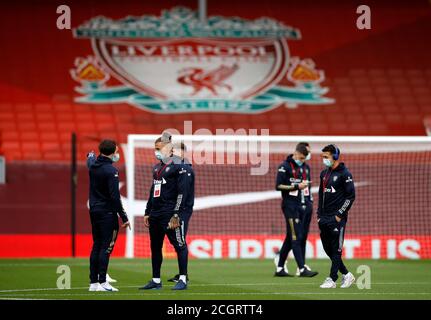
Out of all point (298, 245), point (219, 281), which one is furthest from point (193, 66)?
point (219, 281)

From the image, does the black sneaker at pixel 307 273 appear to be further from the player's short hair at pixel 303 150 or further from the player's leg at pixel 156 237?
the player's leg at pixel 156 237

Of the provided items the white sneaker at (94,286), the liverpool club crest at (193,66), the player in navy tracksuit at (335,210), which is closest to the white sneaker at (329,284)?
the player in navy tracksuit at (335,210)

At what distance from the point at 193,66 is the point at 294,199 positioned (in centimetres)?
1332

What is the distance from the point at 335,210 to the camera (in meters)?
12.1

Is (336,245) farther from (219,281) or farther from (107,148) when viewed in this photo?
(107,148)

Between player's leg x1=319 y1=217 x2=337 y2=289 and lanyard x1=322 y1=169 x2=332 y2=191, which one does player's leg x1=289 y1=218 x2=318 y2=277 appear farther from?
lanyard x1=322 y1=169 x2=332 y2=191

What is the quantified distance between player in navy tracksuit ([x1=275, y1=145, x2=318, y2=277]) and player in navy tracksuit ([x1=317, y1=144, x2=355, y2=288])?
67.2 inches

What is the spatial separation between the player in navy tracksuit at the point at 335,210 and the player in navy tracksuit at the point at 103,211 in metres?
2.57

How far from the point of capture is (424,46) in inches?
1089

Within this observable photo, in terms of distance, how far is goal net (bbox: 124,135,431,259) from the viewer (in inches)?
766

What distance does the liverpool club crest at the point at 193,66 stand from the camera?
25984 mm

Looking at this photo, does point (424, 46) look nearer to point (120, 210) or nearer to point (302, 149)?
point (302, 149)

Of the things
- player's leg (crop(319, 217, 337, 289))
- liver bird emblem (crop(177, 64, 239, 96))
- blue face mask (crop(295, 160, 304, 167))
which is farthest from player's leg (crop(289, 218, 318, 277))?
liver bird emblem (crop(177, 64, 239, 96))
